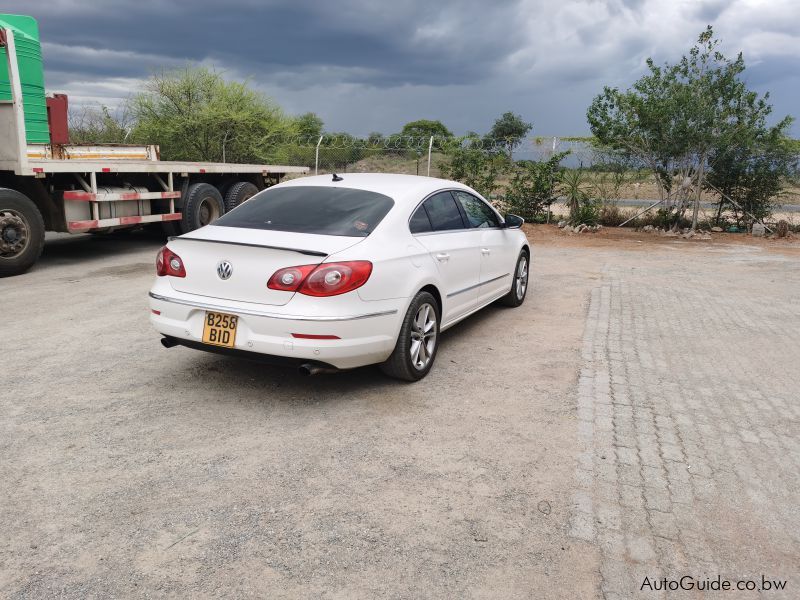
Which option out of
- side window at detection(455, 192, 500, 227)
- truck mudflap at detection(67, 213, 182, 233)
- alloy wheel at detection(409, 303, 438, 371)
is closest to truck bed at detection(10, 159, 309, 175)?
truck mudflap at detection(67, 213, 182, 233)

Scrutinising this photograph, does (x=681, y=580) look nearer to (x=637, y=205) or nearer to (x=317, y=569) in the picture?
(x=317, y=569)

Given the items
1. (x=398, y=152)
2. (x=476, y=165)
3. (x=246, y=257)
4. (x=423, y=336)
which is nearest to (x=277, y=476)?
(x=246, y=257)

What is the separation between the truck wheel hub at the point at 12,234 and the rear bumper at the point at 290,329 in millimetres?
5560

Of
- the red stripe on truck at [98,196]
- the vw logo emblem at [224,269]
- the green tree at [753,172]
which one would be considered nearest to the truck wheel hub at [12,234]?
the red stripe on truck at [98,196]

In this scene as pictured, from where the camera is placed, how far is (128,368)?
208 inches

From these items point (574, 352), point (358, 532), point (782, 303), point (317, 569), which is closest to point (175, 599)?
point (317, 569)

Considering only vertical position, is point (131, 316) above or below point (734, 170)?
below

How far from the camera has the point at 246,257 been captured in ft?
14.5

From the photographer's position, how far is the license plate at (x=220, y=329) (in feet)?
14.3

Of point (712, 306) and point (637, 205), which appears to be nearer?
point (712, 306)

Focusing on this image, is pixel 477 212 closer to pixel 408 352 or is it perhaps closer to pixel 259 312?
pixel 408 352

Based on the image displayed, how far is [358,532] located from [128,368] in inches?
119

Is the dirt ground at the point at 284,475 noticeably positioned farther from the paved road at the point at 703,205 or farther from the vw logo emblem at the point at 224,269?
the paved road at the point at 703,205

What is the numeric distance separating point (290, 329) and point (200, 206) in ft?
30.3
